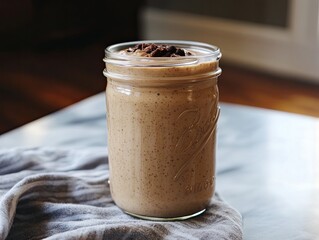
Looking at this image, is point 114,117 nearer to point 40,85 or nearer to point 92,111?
point 92,111

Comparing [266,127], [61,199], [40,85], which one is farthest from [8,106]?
[61,199]

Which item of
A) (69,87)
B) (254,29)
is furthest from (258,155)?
(254,29)

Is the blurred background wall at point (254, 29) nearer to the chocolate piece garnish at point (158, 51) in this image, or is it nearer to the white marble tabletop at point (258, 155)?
the white marble tabletop at point (258, 155)

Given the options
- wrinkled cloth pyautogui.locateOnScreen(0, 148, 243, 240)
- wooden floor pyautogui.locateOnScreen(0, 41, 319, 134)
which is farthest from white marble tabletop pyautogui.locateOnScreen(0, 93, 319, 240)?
wooden floor pyautogui.locateOnScreen(0, 41, 319, 134)

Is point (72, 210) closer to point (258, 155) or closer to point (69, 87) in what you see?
point (258, 155)

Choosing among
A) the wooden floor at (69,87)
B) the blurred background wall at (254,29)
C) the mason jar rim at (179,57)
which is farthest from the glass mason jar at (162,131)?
the blurred background wall at (254,29)

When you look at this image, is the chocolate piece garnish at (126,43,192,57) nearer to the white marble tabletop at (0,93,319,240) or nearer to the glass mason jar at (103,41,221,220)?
the glass mason jar at (103,41,221,220)
